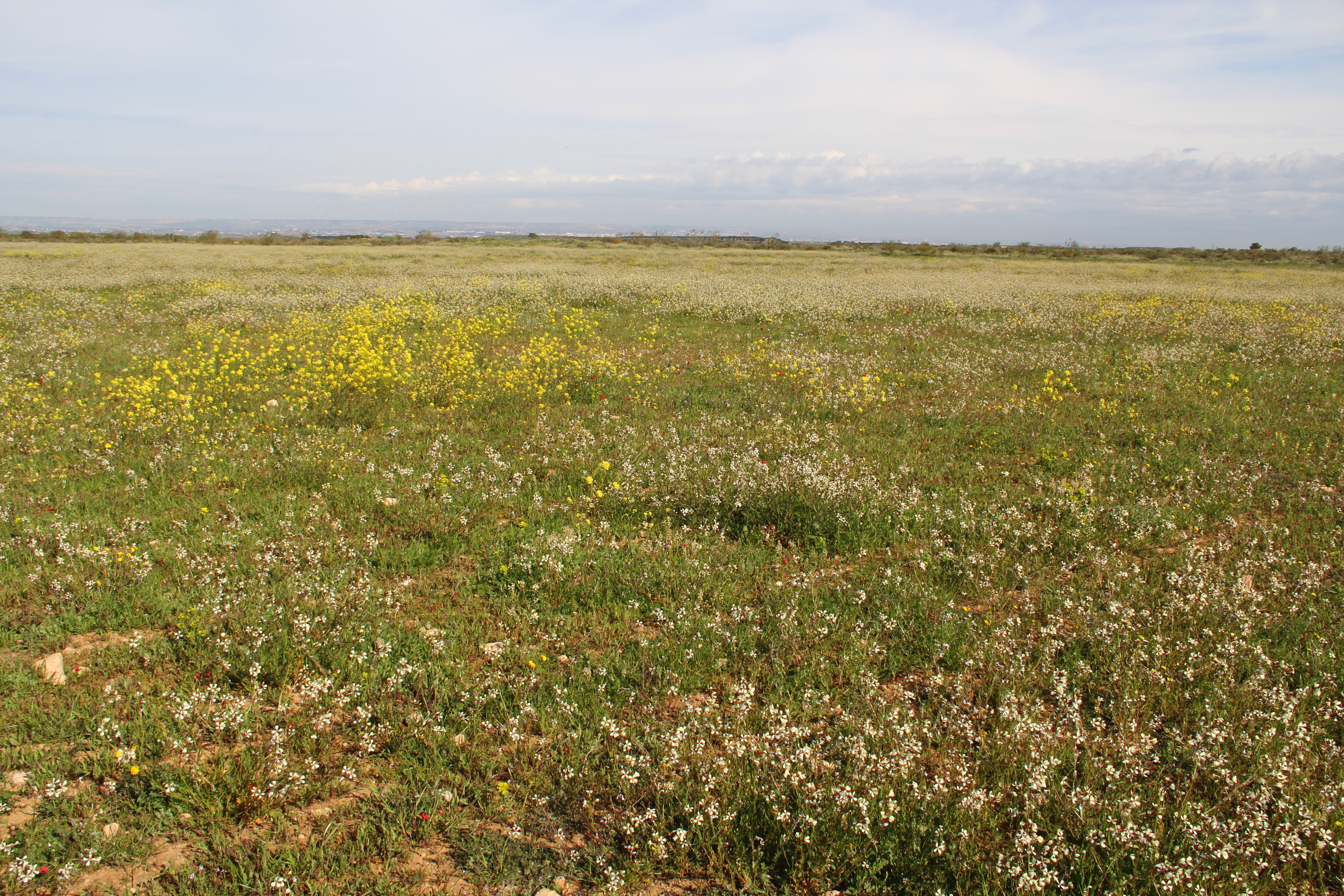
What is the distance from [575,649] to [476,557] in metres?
1.58

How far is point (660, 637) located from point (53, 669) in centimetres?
373

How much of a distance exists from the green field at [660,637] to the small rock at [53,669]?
5cm

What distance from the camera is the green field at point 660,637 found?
120 inches

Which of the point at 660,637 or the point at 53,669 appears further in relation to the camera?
the point at 660,637

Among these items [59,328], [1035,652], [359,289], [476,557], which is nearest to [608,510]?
[476,557]

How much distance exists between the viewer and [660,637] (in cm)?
455

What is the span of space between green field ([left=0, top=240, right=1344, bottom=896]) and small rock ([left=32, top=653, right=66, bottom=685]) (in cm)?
5

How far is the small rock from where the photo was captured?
3.97 meters

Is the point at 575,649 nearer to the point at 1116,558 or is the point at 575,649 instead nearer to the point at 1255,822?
the point at 1255,822

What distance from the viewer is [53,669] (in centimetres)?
402

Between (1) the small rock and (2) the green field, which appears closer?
(2) the green field

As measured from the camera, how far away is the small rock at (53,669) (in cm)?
397

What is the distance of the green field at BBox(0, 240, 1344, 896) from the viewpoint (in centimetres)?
305

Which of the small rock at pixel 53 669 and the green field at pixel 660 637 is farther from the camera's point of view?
the small rock at pixel 53 669
